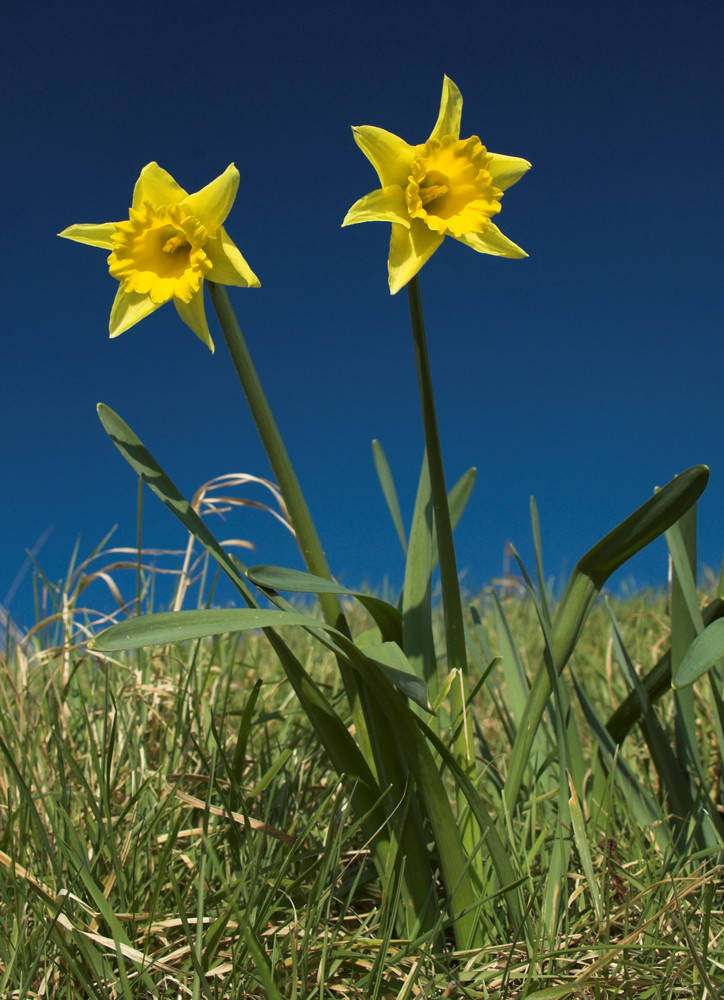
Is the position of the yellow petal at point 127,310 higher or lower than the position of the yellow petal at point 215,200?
lower

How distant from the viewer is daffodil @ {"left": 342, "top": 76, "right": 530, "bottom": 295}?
1.13 meters

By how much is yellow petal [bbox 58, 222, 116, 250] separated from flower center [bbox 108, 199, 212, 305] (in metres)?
0.03

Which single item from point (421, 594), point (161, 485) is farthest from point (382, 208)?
point (421, 594)

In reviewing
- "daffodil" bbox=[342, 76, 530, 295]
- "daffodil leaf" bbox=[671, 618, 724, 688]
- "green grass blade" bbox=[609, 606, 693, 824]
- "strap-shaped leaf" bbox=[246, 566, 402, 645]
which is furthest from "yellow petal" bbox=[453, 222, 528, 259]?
"green grass blade" bbox=[609, 606, 693, 824]

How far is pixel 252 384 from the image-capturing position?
118 cm

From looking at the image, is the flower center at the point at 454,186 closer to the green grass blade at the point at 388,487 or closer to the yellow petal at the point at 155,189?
the yellow petal at the point at 155,189

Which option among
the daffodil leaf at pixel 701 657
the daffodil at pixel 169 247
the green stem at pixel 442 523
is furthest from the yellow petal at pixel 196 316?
the daffodil leaf at pixel 701 657

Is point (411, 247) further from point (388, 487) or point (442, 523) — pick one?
point (388, 487)

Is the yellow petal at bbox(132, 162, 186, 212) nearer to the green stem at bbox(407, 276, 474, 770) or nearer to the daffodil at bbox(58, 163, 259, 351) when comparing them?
the daffodil at bbox(58, 163, 259, 351)

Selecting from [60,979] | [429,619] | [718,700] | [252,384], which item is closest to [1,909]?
[60,979]

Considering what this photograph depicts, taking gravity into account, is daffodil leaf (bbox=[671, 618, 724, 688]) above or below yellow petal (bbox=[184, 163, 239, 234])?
below

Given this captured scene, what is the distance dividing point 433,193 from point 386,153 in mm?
91

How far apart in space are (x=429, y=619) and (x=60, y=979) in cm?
80

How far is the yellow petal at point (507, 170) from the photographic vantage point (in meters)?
1.24
